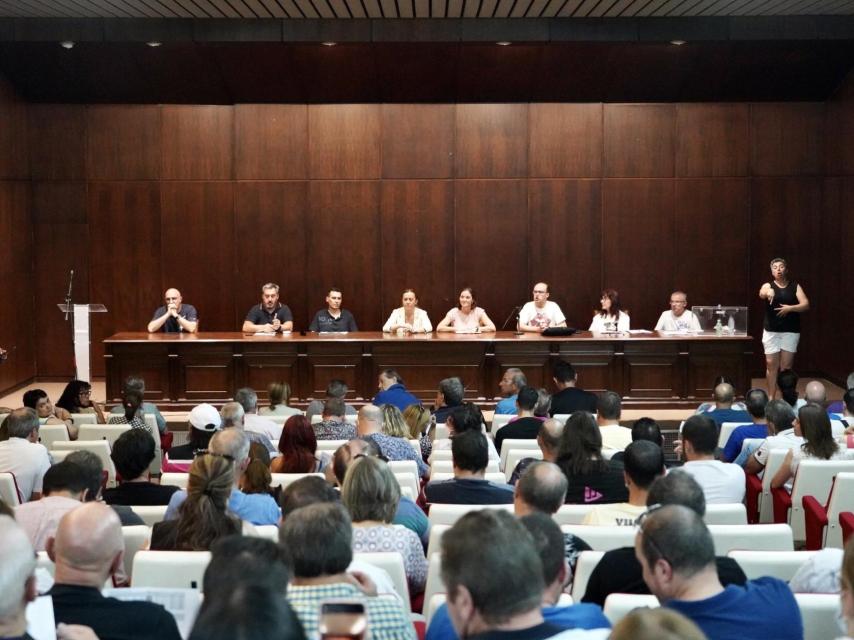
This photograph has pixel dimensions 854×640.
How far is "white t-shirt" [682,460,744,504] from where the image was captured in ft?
18.5

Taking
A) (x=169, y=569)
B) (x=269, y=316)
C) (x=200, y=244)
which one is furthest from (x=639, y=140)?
(x=169, y=569)

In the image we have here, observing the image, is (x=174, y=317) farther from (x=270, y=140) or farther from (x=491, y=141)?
(x=491, y=141)

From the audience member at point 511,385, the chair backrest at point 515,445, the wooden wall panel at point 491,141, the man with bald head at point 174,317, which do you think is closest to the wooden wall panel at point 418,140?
the wooden wall panel at point 491,141

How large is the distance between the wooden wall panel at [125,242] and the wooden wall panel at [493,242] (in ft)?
10.4

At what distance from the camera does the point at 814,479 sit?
5.82 m

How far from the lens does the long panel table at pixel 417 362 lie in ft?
37.6

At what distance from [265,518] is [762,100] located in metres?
10.2

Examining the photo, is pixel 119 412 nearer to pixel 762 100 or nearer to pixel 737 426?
pixel 737 426

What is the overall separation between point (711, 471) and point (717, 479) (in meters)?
0.05

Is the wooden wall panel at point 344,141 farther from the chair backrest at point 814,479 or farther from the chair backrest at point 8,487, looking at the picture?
the chair backrest at point 814,479

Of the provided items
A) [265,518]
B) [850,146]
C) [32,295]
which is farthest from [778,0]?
[32,295]

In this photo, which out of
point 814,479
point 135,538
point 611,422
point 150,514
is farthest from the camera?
point 611,422

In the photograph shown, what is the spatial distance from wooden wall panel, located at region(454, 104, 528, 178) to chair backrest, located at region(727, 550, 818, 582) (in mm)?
10011

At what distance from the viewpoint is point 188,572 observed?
3.76 m
